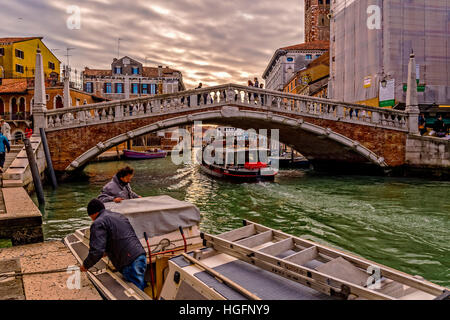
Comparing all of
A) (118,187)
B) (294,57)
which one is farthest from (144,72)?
(118,187)

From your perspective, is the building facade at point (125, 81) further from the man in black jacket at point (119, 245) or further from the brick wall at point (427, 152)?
the man in black jacket at point (119, 245)

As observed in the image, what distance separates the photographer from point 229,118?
11258mm

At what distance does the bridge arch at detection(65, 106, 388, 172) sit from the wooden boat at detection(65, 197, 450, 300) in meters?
7.23

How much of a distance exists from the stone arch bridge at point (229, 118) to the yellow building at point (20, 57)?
18.7 metres

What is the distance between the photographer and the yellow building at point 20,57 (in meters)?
25.5

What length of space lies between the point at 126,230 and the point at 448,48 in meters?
15.4

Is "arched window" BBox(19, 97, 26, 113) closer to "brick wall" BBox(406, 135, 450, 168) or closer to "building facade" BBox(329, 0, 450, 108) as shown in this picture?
"building facade" BBox(329, 0, 450, 108)

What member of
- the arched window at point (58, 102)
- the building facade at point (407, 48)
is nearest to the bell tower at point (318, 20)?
the building facade at point (407, 48)

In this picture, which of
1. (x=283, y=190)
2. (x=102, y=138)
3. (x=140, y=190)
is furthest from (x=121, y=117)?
(x=283, y=190)

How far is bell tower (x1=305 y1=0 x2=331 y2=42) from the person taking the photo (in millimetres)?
38750

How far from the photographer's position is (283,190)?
10.0m

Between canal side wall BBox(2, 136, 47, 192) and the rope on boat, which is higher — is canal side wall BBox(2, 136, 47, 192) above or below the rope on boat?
above

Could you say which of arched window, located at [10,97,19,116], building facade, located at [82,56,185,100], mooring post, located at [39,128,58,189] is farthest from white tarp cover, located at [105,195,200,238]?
building facade, located at [82,56,185,100]
